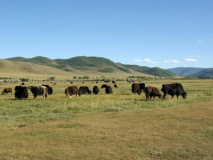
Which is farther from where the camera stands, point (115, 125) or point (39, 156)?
point (115, 125)

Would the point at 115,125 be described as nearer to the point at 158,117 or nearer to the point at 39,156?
the point at 158,117

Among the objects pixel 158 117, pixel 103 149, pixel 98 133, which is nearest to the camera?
pixel 103 149

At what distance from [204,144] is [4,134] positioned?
351 inches

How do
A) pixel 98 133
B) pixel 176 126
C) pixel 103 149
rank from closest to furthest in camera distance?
pixel 103 149
pixel 98 133
pixel 176 126

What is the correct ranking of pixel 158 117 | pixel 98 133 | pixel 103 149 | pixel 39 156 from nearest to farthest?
1. pixel 39 156
2. pixel 103 149
3. pixel 98 133
4. pixel 158 117

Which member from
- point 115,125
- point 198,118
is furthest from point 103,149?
point 198,118

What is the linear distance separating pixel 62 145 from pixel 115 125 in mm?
3882

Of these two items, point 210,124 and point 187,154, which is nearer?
point 187,154

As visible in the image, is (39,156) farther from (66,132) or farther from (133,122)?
(133,122)

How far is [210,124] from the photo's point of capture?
12359 mm

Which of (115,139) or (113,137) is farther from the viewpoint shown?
(113,137)

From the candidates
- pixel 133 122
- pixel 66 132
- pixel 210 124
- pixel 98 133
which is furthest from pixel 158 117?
pixel 66 132

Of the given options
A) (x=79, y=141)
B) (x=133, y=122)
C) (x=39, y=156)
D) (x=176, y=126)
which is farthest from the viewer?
(x=133, y=122)

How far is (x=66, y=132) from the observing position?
11148 millimetres
